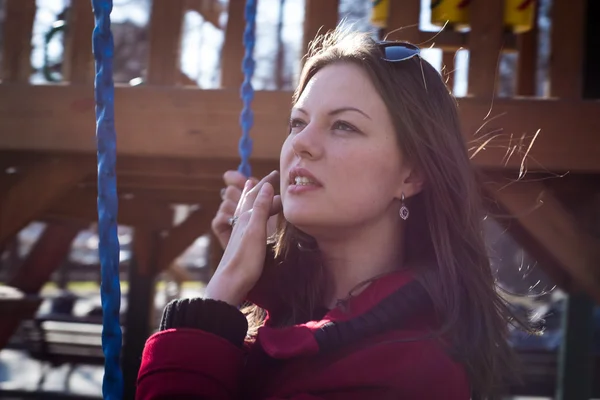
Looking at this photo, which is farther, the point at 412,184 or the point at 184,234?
the point at 184,234

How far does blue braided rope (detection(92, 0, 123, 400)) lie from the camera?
1486mm

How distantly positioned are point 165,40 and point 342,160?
60.8 inches

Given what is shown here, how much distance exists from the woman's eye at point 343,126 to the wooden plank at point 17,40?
73.3 inches

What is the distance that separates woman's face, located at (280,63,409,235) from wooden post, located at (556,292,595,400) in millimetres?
2738

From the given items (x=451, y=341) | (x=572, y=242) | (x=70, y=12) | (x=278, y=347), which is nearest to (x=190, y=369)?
(x=278, y=347)

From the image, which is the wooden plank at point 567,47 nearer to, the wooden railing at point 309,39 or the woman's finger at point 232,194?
the wooden railing at point 309,39

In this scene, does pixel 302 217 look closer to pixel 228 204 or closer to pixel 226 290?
pixel 226 290

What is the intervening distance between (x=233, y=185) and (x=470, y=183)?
702 millimetres

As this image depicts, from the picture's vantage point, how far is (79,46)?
289cm

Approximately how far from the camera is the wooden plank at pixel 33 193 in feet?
9.81

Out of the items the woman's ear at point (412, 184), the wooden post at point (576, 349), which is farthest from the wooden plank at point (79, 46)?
the wooden post at point (576, 349)

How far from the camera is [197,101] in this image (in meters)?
2.79

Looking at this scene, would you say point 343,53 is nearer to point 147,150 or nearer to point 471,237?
point 471,237

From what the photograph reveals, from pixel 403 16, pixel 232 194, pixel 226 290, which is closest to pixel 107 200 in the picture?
pixel 226 290
